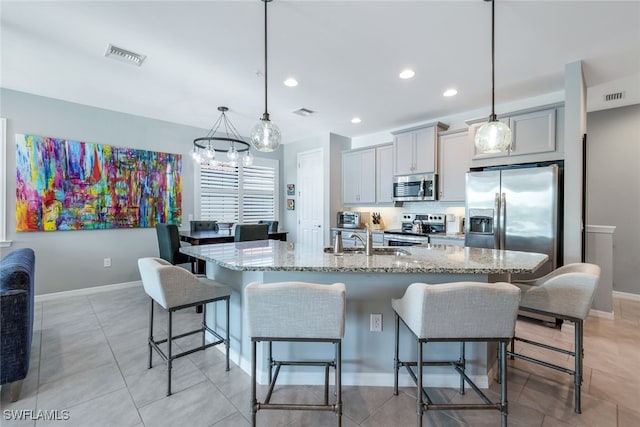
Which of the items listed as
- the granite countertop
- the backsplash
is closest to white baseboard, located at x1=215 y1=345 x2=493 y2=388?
the granite countertop

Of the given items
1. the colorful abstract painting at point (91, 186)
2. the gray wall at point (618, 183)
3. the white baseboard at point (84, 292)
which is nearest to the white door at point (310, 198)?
the colorful abstract painting at point (91, 186)

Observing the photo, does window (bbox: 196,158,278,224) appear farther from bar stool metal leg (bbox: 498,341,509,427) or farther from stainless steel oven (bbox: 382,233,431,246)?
bar stool metal leg (bbox: 498,341,509,427)

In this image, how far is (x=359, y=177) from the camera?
5.34 m

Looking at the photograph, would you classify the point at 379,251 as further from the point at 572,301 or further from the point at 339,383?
the point at 572,301

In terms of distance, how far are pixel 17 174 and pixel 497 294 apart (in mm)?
5280

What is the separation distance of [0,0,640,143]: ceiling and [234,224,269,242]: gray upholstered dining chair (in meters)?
1.70

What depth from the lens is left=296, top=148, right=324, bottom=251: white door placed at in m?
5.64

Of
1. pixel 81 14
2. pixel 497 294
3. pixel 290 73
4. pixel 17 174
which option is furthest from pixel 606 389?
pixel 17 174

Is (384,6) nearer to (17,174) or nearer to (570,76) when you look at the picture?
(570,76)

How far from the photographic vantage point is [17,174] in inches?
144

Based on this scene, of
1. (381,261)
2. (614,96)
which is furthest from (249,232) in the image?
(614,96)

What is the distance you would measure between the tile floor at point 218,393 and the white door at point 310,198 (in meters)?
3.40

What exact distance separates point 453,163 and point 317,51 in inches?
100

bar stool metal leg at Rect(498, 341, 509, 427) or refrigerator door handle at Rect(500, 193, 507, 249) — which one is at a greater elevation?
refrigerator door handle at Rect(500, 193, 507, 249)
